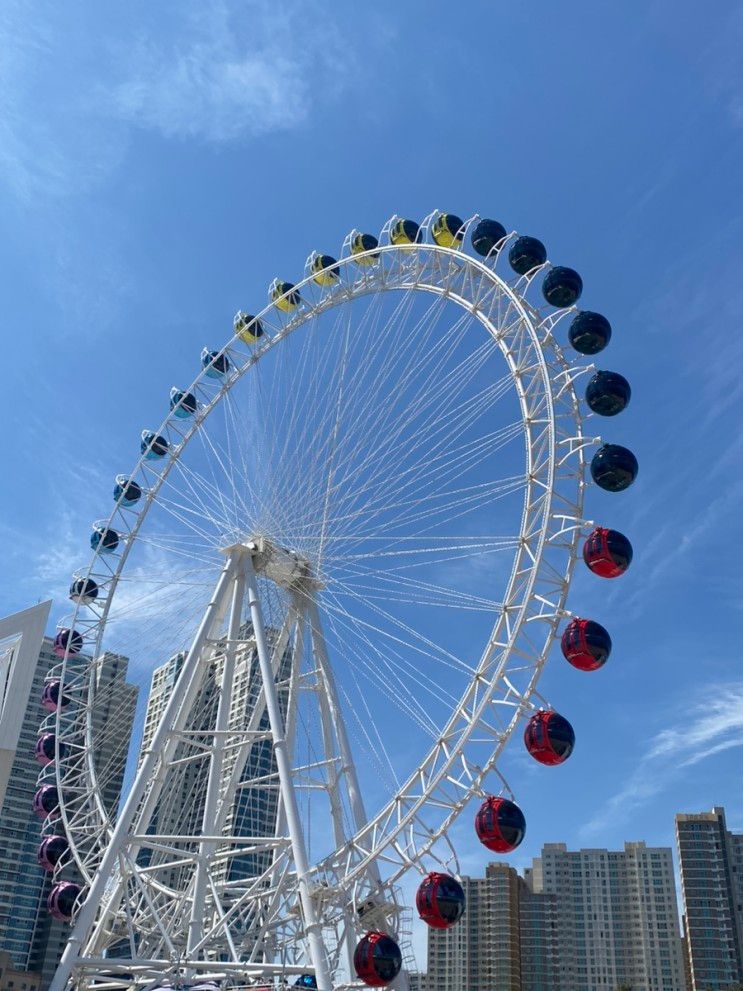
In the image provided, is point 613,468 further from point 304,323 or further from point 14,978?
point 14,978

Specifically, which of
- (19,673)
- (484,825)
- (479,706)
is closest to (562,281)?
(479,706)

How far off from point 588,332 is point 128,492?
20123mm

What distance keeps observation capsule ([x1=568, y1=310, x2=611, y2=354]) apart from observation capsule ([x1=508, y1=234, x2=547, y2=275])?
2.55 meters

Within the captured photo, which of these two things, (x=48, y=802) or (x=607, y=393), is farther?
(x=48, y=802)

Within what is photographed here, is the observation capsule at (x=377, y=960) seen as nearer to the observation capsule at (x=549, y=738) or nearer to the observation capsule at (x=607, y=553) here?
the observation capsule at (x=549, y=738)

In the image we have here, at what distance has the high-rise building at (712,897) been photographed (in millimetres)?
79438

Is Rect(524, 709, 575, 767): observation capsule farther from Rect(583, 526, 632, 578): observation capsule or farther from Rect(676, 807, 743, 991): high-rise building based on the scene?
Rect(676, 807, 743, 991): high-rise building

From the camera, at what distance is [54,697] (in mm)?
36625

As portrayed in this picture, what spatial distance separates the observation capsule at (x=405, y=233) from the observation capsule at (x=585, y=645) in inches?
596

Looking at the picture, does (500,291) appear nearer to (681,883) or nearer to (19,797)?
(19,797)

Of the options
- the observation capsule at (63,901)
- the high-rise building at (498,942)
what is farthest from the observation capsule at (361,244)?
the high-rise building at (498,942)

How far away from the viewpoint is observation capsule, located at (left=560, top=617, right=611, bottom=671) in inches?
926

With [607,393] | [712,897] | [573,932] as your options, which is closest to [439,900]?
[607,393]

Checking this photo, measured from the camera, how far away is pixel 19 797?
2995 inches
